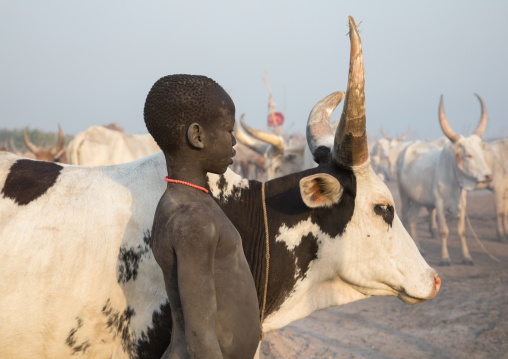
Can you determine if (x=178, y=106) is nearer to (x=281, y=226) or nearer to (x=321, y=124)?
(x=281, y=226)

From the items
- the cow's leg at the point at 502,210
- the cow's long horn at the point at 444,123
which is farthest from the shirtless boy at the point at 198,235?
the cow's leg at the point at 502,210

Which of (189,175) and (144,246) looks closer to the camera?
(189,175)

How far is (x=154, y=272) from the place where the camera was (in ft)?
6.54

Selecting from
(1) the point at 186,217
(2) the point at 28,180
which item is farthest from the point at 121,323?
(1) the point at 186,217

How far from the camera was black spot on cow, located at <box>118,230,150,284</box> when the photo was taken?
1993 millimetres

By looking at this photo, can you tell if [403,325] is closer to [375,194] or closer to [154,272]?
[375,194]

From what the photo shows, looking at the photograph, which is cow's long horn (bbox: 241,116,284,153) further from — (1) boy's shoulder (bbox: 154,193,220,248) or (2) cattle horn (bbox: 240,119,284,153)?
(1) boy's shoulder (bbox: 154,193,220,248)

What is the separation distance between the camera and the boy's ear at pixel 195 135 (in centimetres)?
149

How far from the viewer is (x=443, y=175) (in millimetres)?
8797

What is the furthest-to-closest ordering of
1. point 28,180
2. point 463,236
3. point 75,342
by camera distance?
1. point 463,236
2. point 28,180
3. point 75,342

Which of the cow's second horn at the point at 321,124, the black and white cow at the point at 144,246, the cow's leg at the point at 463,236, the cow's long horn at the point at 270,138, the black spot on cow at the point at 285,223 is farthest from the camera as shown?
the cow's leg at the point at 463,236

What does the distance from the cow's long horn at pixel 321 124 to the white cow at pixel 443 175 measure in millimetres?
5902

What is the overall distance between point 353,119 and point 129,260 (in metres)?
1.07

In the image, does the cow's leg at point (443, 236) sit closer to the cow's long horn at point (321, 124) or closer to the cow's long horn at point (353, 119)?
the cow's long horn at point (321, 124)
